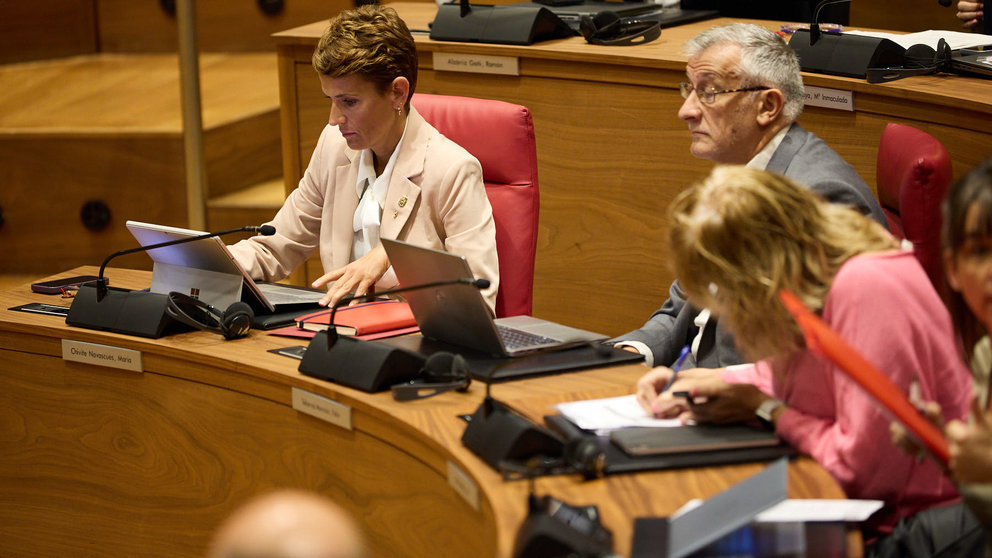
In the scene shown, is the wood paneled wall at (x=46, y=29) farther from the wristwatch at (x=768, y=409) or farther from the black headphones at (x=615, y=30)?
the wristwatch at (x=768, y=409)

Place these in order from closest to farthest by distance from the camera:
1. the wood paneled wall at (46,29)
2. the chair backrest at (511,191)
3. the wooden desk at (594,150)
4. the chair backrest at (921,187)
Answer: the chair backrest at (921,187), the chair backrest at (511,191), the wooden desk at (594,150), the wood paneled wall at (46,29)

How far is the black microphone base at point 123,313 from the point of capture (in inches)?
79.9

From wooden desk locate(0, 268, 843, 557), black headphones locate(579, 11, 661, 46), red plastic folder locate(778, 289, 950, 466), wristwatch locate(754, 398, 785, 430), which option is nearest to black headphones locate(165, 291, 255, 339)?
wooden desk locate(0, 268, 843, 557)

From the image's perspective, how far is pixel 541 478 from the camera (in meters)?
1.40

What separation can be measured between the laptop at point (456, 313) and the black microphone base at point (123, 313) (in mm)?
463

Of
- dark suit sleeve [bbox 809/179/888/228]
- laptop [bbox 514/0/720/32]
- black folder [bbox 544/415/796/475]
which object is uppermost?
laptop [bbox 514/0/720/32]

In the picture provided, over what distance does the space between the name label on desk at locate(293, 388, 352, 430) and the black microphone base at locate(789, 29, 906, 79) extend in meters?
1.46

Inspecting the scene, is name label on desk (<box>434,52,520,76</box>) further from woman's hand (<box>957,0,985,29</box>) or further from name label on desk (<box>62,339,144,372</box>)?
name label on desk (<box>62,339,144,372</box>)

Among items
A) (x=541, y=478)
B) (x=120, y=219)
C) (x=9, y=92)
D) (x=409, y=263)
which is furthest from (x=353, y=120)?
(x=9, y=92)

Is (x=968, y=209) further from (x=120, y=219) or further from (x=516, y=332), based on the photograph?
(x=120, y=219)

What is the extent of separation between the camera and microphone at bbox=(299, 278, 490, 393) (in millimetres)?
1718

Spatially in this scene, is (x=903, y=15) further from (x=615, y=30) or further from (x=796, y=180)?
(x=796, y=180)

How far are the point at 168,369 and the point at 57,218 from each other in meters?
2.41

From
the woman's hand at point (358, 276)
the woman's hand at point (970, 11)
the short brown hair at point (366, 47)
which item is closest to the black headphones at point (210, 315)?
the woman's hand at point (358, 276)
